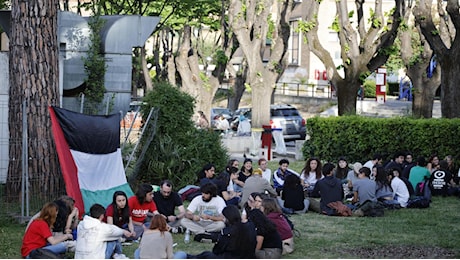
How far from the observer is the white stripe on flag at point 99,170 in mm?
16422

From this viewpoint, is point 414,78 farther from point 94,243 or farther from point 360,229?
point 94,243

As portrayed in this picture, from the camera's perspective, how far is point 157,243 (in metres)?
11.4

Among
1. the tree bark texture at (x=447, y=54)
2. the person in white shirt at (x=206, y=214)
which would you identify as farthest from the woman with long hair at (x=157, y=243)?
the tree bark texture at (x=447, y=54)

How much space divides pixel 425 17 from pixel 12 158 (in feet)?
46.9

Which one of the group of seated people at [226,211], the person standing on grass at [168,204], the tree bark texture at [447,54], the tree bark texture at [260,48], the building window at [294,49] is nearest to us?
the group of seated people at [226,211]

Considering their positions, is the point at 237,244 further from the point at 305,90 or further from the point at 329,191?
the point at 305,90

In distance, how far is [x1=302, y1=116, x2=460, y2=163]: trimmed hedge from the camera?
24758mm

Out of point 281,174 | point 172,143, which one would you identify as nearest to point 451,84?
point 281,174

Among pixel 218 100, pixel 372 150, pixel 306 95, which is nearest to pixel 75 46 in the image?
pixel 372 150

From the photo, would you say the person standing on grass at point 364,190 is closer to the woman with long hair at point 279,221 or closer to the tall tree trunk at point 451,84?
the woman with long hair at point 279,221

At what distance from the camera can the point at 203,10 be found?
128 feet

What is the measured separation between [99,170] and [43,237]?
488cm

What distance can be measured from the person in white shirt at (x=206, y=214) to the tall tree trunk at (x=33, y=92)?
3.45 m

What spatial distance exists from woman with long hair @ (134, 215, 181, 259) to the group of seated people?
0.01 metres
